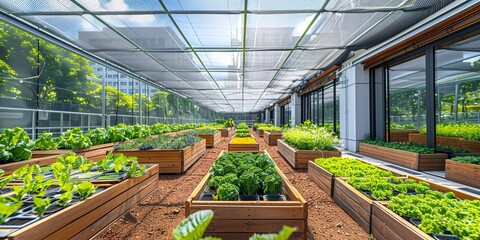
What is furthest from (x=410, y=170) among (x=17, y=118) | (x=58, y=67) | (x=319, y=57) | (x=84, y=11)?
(x=58, y=67)

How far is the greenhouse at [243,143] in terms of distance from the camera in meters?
2.21

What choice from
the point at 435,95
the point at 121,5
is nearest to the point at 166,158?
the point at 121,5

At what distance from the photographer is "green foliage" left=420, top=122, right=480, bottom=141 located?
20.3 feet

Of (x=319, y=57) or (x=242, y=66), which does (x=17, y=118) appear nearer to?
(x=242, y=66)

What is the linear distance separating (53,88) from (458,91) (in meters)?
12.6

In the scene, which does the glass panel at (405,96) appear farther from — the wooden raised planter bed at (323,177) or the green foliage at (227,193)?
the green foliage at (227,193)

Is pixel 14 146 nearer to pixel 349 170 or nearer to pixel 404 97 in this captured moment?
pixel 349 170

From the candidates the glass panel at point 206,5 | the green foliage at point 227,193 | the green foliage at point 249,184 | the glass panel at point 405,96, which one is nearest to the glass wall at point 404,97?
the glass panel at point 405,96

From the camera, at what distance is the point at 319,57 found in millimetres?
8688

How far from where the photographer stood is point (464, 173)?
4324 millimetres

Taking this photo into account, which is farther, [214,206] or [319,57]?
[319,57]

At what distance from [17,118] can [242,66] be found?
721 cm

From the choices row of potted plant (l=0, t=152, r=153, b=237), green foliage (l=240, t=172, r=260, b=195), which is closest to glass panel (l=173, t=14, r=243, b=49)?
row of potted plant (l=0, t=152, r=153, b=237)

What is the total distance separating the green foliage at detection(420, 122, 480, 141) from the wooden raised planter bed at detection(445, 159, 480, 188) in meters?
2.55
